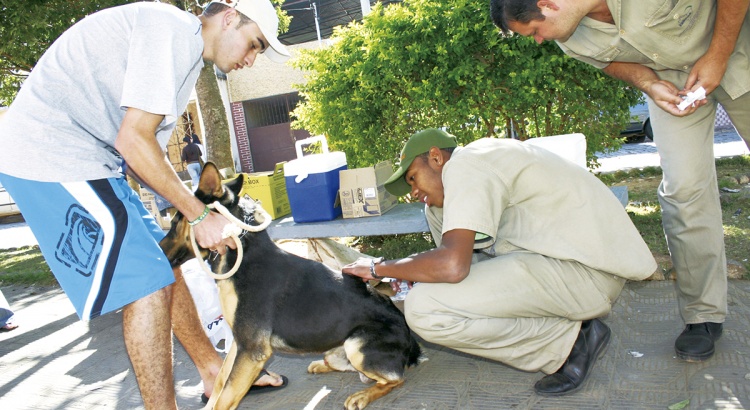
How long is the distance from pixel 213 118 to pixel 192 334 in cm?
470

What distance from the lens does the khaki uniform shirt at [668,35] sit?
2686mm

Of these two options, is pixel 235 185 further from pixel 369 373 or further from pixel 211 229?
pixel 369 373

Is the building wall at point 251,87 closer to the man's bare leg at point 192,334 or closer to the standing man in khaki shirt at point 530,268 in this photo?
the man's bare leg at point 192,334

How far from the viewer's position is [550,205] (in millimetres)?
2863

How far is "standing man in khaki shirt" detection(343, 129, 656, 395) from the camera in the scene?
2.77 m

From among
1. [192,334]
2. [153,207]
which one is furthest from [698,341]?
[153,207]

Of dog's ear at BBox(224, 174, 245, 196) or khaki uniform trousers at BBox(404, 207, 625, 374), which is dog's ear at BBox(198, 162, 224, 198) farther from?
khaki uniform trousers at BBox(404, 207, 625, 374)

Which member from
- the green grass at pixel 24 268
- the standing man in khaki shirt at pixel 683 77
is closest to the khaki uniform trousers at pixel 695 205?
the standing man in khaki shirt at pixel 683 77

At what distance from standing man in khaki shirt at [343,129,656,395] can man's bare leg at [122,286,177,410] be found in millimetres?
1168

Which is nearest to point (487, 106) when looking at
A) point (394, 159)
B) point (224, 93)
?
point (394, 159)

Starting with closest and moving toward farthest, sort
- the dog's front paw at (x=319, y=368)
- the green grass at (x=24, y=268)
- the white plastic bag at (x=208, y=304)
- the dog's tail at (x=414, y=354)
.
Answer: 1. the dog's tail at (x=414, y=354)
2. the dog's front paw at (x=319, y=368)
3. the white plastic bag at (x=208, y=304)
4. the green grass at (x=24, y=268)

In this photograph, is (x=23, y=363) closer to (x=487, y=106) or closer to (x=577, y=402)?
(x=577, y=402)

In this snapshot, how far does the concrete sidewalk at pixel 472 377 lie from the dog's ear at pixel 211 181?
1364 mm

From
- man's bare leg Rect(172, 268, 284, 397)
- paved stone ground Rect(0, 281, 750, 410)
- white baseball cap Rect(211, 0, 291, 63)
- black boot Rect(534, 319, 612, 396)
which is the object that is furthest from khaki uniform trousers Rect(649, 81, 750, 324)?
man's bare leg Rect(172, 268, 284, 397)
